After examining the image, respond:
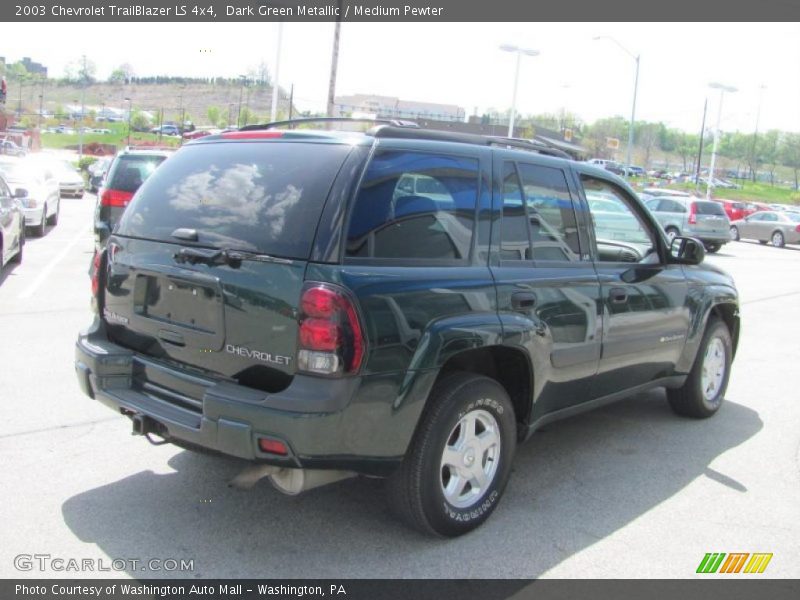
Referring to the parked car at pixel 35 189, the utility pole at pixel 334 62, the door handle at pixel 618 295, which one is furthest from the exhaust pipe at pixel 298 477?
the utility pole at pixel 334 62

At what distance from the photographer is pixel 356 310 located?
10.8ft

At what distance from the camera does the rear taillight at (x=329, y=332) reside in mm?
3250

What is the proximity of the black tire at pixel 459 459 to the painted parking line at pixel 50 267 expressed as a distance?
7.14 metres

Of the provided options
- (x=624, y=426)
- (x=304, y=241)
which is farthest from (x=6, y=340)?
(x=624, y=426)

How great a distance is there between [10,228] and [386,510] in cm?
839

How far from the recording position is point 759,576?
12.4ft

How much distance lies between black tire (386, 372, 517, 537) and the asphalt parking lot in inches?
5.7

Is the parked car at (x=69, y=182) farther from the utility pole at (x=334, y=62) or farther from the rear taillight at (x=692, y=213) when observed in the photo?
the rear taillight at (x=692, y=213)

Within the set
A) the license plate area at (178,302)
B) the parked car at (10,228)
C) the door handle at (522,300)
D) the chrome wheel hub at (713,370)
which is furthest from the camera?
the parked car at (10,228)

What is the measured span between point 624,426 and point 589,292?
175 centimetres

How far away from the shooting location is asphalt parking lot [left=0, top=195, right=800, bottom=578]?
3627mm

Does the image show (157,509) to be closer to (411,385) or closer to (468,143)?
(411,385)

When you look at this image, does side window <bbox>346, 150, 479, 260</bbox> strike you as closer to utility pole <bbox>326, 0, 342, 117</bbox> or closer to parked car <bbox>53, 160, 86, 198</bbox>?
utility pole <bbox>326, 0, 342, 117</bbox>

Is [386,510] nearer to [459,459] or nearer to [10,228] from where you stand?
[459,459]
